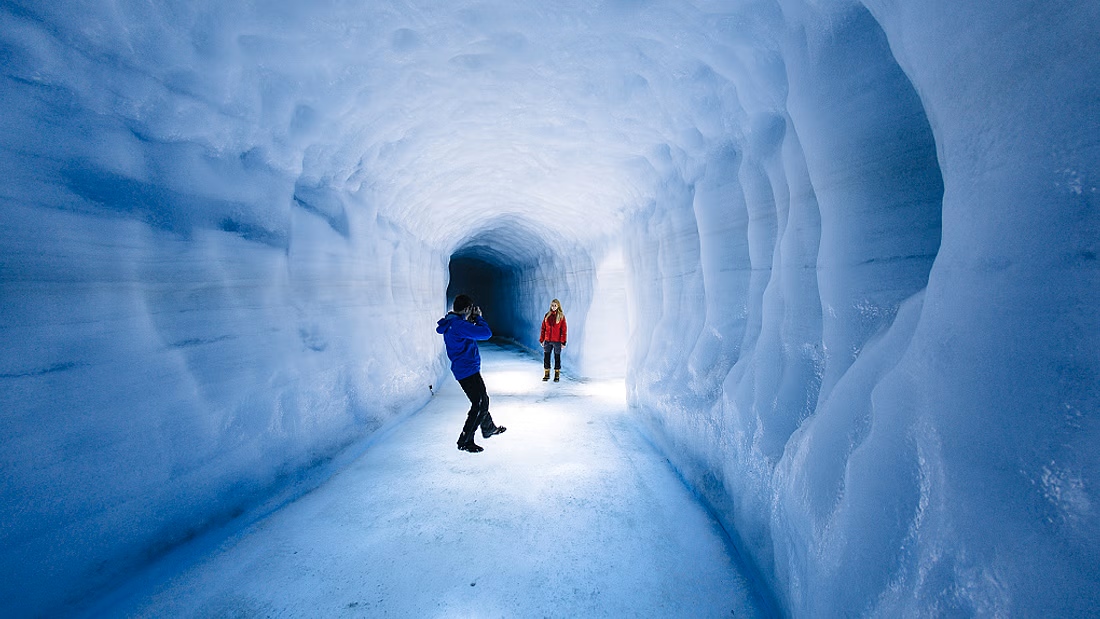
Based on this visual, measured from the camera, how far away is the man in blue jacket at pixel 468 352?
3.97 m

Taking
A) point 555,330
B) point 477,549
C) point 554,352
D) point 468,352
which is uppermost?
point 468,352

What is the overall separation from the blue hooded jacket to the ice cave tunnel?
1.31m

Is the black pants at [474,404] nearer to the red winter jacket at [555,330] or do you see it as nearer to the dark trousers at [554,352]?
the red winter jacket at [555,330]

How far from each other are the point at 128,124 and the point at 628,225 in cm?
545

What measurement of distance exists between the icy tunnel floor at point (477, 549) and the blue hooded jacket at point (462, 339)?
3.19 ft

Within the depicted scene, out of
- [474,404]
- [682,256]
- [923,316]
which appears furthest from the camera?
[682,256]

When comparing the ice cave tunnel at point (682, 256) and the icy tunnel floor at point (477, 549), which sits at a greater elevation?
the ice cave tunnel at point (682, 256)

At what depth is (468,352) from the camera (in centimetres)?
410

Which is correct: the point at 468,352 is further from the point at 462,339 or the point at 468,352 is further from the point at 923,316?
the point at 923,316

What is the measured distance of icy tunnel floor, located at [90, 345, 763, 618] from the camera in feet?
7.23

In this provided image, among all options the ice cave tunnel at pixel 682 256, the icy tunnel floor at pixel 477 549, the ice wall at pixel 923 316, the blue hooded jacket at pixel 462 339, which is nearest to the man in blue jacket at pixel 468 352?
the blue hooded jacket at pixel 462 339

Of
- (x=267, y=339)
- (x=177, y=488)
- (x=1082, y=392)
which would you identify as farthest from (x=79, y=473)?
(x=1082, y=392)

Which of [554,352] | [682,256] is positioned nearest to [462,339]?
[682,256]

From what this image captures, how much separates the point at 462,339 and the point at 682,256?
264 centimetres
